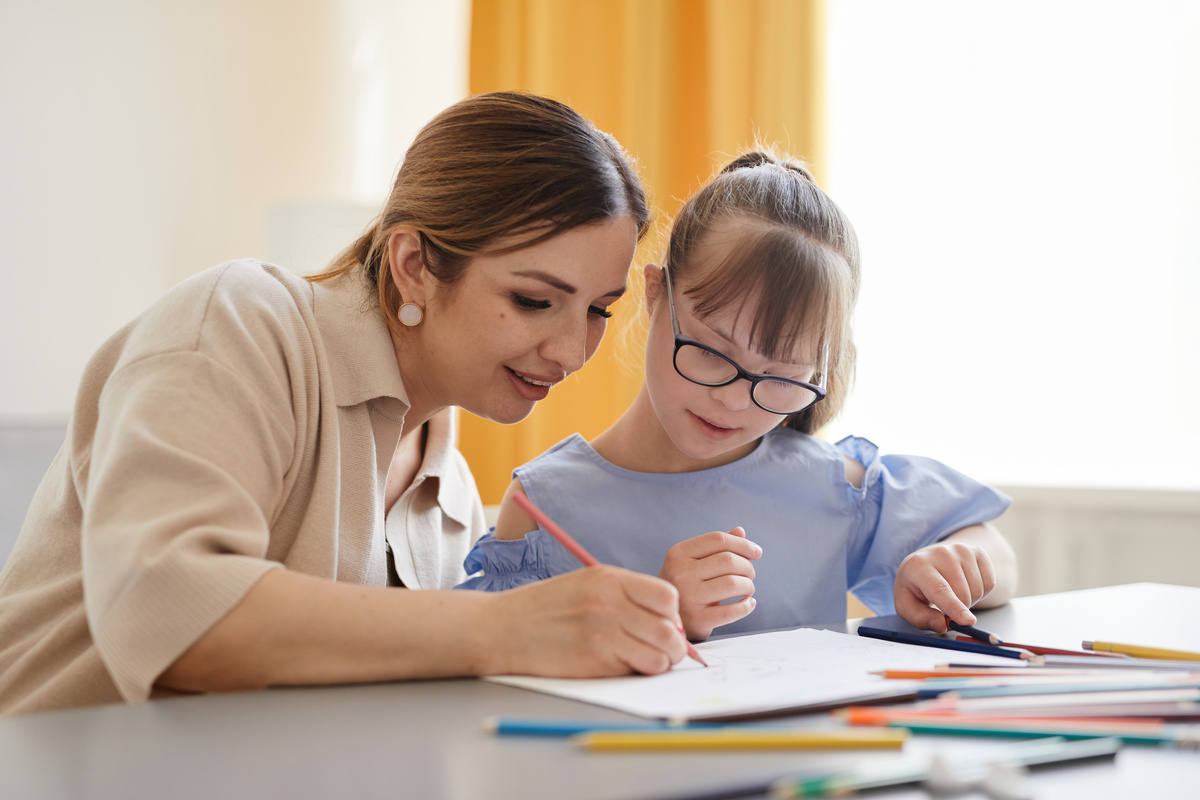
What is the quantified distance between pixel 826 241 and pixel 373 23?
2.46 meters

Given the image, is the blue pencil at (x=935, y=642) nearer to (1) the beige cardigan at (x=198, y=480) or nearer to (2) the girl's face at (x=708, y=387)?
(2) the girl's face at (x=708, y=387)

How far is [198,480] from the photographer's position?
749 millimetres

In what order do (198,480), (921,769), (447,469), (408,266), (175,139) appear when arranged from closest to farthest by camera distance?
(921,769) → (198,480) → (408,266) → (447,469) → (175,139)

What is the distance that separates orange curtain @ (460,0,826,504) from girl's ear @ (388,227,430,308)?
4.38 ft

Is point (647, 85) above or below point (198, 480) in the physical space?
above

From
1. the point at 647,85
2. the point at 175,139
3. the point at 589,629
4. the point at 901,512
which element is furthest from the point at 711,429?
the point at 175,139

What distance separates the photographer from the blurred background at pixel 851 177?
2.20 meters

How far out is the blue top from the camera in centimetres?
126

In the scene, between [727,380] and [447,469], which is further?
[447,469]

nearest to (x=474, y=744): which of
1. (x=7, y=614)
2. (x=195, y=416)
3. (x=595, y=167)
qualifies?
(x=195, y=416)

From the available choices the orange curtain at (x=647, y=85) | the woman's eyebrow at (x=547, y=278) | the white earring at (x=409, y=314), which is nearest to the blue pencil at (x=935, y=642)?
the woman's eyebrow at (x=547, y=278)

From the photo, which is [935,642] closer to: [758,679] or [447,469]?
[758,679]

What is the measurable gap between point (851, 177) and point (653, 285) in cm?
151

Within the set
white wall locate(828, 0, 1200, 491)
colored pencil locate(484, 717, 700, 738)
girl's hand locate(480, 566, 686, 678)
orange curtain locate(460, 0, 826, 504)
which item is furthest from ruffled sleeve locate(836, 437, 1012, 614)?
orange curtain locate(460, 0, 826, 504)
